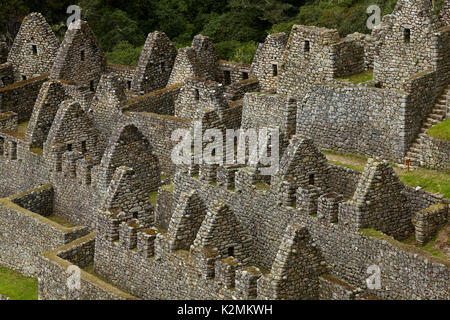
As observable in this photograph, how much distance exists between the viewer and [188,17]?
233 feet

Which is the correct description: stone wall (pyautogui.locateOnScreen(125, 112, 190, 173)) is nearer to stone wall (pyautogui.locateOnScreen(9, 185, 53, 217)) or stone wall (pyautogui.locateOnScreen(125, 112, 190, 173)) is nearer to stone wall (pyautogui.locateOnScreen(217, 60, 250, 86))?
stone wall (pyautogui.locateOnScreen(9, 185, 53, 217))

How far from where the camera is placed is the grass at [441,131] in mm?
42875

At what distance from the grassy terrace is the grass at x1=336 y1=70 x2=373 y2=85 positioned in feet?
8.83

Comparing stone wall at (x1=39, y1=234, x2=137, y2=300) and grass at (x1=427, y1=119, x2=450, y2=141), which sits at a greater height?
grass at (x1=427, y1=119, x2=450, y2=141)

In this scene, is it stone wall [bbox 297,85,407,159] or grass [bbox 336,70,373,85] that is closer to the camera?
stone wall [bbox 297,85,407,159]

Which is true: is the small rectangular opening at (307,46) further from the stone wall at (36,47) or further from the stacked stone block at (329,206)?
the stone wall at (36,47)

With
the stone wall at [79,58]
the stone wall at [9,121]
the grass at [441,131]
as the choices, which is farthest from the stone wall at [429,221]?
the stone wall at [79,58]

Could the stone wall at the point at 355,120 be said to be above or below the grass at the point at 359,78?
below

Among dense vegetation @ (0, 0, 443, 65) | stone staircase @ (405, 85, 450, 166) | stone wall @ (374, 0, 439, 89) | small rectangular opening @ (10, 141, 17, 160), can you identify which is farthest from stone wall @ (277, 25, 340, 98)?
dense vegetation @ (0, 0, 443, 65)

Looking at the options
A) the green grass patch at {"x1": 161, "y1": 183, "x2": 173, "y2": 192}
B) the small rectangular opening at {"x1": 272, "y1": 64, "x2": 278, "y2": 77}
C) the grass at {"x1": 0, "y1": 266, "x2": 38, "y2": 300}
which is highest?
the small rectangular opening at {"x1": 272, "y1": 64, "x2": 278, "y2": 77}

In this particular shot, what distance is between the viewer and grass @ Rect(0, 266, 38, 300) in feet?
150

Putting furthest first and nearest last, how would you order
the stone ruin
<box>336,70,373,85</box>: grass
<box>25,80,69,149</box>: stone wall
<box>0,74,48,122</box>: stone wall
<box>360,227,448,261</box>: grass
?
<box>0,74,48,122</box>: stone wall < <box>25,80,69,149</box>: stone wall < <box>336,70,373,85</box>: grass < the stone ruin < <box>360,227,448,261</box>: grass

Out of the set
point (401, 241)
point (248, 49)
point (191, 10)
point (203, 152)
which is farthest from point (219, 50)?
point (401, 241)

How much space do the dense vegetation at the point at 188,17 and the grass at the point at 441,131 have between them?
21089 millimetres
